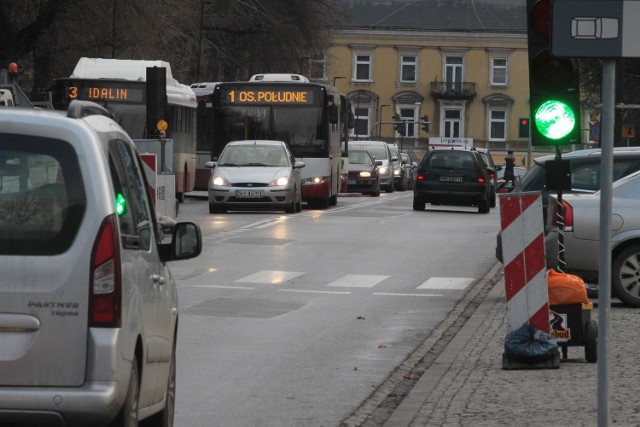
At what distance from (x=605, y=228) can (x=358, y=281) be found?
43.5ft

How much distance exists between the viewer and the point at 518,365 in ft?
38.1

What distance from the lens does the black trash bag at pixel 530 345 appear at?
11.6m

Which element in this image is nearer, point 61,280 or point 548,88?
point 61,280

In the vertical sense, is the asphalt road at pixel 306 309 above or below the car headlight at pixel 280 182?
below

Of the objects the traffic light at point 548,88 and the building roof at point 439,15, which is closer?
the traffic light at point 548,88

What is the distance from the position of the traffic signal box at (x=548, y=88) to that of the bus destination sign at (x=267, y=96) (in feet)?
97.5

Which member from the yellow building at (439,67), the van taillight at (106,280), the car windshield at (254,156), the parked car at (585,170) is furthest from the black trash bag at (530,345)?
the yellow building at (439,67)

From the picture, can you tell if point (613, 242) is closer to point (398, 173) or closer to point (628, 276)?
point (628, 276)

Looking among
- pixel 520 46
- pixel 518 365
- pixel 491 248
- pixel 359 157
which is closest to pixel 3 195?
pixel 518 365

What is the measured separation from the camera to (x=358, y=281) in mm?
20125

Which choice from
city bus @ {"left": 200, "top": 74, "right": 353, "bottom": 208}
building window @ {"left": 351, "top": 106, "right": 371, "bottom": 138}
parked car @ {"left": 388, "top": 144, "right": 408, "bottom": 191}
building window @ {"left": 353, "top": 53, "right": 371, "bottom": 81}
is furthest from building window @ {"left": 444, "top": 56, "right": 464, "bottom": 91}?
city bus @ {"left": 200, "top": 74, "right": 353, "bottom": 208}

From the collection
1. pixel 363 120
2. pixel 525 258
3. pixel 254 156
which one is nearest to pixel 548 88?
pixel 525 258

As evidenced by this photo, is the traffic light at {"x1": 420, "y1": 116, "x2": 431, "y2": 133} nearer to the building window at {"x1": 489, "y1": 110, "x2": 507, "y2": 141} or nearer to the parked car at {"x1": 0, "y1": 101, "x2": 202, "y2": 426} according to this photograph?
the building window at {"x1": 489, "y1": 110, "x2": 507, "y2": 141}

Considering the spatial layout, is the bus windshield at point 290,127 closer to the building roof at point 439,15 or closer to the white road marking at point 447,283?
the white road marking at point 447,283
